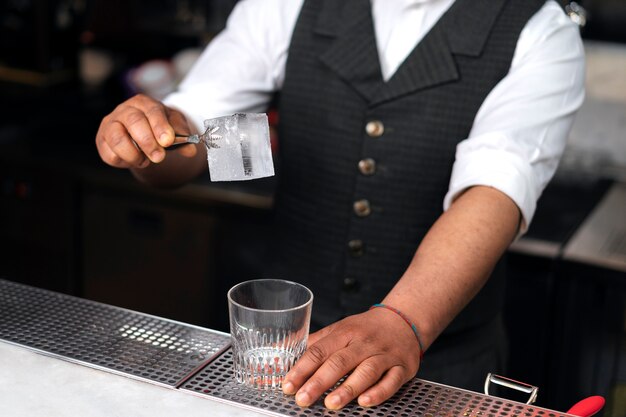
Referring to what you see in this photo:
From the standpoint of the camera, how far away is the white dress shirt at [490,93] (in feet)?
5.03

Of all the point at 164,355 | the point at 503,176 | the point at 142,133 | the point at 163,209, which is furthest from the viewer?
the point at 163,209

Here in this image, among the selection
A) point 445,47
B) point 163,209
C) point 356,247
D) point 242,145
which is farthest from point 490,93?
point 163,209

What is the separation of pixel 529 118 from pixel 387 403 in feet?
2.06

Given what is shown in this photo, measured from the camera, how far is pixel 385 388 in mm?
1145

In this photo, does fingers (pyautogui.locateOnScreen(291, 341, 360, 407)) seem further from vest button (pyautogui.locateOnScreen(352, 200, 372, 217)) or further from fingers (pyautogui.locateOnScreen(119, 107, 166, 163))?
vest button (pyautogui.locateOnScreen(352, 200, 372, 217))

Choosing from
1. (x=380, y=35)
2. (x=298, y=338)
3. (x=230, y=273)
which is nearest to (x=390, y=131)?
(x=380, y=35)

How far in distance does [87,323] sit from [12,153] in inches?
73.7

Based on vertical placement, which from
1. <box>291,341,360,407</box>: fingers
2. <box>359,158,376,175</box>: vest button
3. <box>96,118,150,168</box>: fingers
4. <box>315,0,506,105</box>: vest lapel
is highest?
<box>315,0,506,105</box>: vest lapel

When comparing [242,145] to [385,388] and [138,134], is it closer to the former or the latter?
[138,134]

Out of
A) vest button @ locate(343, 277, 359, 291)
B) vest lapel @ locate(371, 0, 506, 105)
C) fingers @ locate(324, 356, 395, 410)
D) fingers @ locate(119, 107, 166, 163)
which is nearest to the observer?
fingers @ locate(324, 356, 395, 410)

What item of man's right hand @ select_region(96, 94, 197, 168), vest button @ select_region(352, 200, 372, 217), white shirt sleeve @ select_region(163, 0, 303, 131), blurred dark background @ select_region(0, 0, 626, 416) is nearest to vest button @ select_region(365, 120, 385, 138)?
vest button @ select_region(352, 200, 372, 217)

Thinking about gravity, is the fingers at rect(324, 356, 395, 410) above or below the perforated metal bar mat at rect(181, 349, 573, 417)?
above

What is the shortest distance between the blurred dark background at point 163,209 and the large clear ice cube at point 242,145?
132 cm

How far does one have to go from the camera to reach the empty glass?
113 cm
